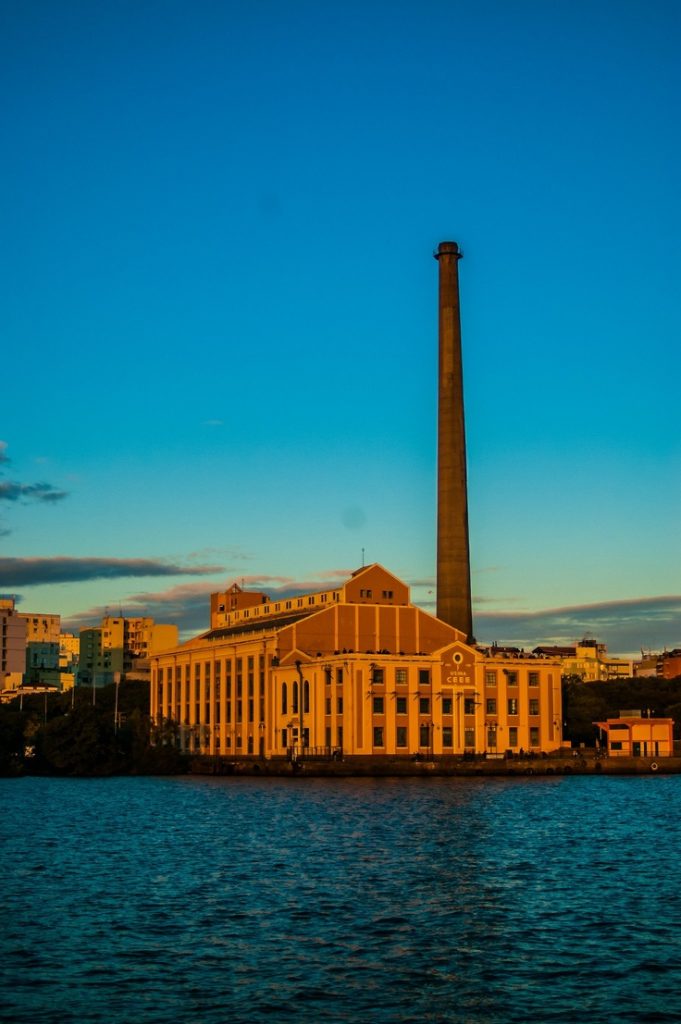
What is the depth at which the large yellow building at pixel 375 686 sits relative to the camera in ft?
510

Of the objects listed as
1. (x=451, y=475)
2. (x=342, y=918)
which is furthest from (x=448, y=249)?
(x=342, y=918)

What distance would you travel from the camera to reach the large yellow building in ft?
510

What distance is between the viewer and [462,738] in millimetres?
159375

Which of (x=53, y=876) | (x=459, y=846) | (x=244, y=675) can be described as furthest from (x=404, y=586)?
(x=53, y=876)

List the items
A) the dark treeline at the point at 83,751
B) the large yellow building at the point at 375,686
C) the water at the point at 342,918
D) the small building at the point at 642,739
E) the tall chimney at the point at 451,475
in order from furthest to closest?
the tall chimney at the point at 451,475 < the dark treeline at the point at 83,751 < the small building at the point at 642,739 < the large yellow building at the point at 375,686 < the water at the point at 342,918

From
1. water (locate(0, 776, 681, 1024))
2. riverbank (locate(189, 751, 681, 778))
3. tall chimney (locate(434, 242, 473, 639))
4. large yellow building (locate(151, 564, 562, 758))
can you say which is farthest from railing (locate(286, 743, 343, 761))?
water (locate(0, 776, 681, 1024))

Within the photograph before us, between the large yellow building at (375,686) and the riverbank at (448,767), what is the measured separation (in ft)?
15.9

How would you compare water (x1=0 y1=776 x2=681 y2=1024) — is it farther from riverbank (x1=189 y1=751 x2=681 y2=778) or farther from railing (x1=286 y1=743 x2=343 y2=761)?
railing (x1=286 y1=743 x2=343 y2=761)

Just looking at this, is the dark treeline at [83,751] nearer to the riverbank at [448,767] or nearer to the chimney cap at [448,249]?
the riverbank at [448,767]

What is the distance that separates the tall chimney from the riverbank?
2163 cm

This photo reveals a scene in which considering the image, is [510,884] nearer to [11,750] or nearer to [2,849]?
[2,849]

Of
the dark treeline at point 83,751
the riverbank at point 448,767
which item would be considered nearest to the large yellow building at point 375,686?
the riverbank at point 448,767

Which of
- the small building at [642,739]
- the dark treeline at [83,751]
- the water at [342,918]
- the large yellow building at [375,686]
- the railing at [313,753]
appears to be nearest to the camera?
the water at [342,918]

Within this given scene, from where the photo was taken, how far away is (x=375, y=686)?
509 feet
